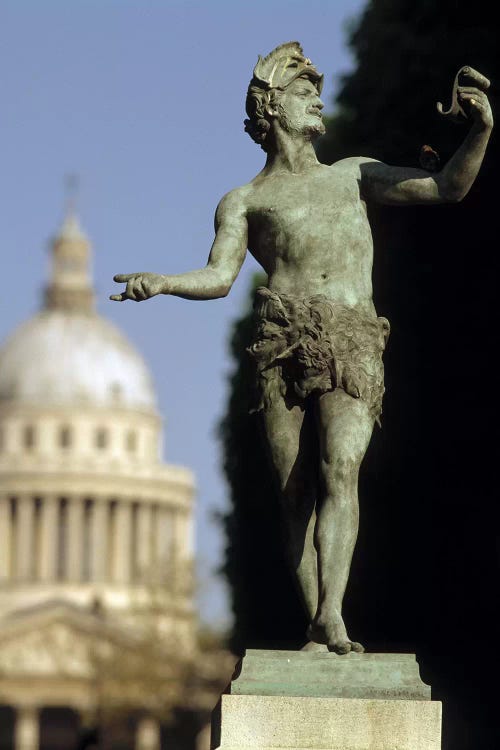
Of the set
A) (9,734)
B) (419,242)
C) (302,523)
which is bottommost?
(302,523)

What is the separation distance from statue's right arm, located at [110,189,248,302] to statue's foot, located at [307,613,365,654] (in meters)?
1.60

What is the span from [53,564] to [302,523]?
150 meters

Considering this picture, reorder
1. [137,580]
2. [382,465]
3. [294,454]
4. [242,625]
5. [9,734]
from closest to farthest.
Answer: [294,454]
[382,465]
[242,625]
[9,734]
[137,580]

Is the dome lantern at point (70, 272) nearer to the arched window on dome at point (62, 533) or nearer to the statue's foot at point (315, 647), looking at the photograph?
the arched window on dome at point (62, 533)

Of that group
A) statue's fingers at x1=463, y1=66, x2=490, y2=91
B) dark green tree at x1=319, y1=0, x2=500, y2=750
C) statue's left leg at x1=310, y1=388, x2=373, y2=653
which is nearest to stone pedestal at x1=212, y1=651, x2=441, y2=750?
statue's left leg at x1=310, y1=388, x2=373, y2=653

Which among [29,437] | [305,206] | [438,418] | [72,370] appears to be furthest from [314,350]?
[72,370]

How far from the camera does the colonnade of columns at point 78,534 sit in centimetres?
15925

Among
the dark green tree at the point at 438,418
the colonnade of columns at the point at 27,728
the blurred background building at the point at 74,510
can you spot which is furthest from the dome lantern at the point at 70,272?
the dark green tree at the point at 438,418

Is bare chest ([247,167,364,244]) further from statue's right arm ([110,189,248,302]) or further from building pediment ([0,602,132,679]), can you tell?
building pediment ([0,602,132,679])

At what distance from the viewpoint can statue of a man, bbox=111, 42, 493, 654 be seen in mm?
12523

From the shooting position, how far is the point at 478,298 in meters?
32.7

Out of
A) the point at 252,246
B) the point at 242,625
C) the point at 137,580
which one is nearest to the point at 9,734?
the point at 137,580

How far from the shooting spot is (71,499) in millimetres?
159875

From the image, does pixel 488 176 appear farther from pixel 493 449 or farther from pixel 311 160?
pixel 311 160
